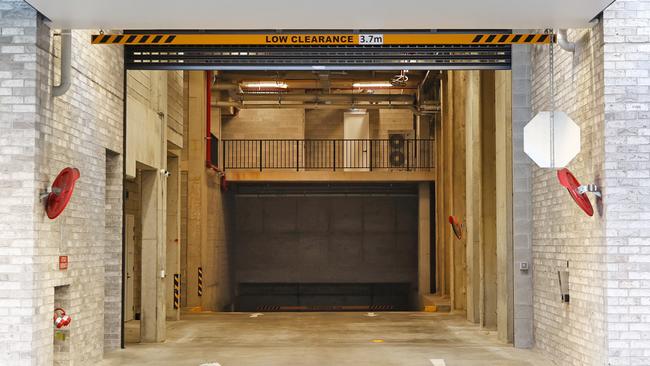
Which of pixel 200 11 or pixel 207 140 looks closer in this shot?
pixel 200 11

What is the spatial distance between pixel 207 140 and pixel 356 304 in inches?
411

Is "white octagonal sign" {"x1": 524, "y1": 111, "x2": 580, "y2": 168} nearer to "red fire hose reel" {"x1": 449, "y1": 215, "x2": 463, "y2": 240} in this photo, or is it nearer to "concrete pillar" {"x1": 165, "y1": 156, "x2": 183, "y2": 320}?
"red fire hose reel" {"x1": 449, "y1": 215, "x2": 463, "y2": 240}

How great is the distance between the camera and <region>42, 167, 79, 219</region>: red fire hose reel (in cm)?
867

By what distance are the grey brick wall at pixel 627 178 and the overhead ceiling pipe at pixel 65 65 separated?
6134 mm

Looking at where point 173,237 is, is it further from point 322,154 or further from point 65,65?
point 322,154

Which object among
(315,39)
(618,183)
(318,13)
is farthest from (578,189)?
(315,39)

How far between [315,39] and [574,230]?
4143 mm

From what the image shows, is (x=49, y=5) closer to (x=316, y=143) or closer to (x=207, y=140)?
(x=207, y=140)

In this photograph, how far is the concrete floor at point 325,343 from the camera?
11659mm

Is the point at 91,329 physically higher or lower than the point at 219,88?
lower

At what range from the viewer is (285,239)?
28672mm

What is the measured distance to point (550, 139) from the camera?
30.1 ft

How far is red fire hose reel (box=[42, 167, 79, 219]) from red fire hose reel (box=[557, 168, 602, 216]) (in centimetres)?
545

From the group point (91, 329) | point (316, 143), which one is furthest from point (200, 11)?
point (316, 143)
